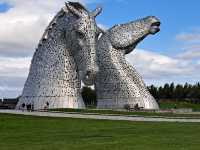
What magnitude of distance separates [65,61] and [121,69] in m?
5.05

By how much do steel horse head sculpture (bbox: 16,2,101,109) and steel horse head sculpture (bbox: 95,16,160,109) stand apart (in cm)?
201

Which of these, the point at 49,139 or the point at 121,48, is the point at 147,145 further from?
the point at 121,48

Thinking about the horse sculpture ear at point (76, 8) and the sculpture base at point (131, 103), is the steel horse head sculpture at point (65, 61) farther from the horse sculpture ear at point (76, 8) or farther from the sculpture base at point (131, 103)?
the sculpture base at point (131, 103)

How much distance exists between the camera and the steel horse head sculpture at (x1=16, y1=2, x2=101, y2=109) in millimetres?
39938

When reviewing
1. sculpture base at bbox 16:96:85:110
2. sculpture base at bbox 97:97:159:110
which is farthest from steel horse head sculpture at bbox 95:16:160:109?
sculpture base at bbox 16:96:85:110

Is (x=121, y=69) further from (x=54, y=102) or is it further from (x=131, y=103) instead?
(x=54, y=102)

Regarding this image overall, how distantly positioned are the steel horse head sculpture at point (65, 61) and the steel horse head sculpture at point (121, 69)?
201 centimetres

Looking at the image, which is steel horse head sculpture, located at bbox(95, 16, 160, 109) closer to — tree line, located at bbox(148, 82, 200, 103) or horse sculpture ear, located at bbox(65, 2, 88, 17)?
horse sculpture ear, located at bbox(65, 2, 88, 17)

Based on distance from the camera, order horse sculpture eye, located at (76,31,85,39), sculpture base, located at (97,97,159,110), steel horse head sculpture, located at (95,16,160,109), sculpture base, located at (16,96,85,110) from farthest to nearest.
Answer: steel horse head sculpture, located at (95,16,160,109) < sculpture base, located at (97,97,159,110) < sculpture base, located at (16,96,85,110) < horse sculpture eye, located at (76,31,85,39)

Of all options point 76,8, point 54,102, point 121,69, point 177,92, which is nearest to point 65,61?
point 54,102

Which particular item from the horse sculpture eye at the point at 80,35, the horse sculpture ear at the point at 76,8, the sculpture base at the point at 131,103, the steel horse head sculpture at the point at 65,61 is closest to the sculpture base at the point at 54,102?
the steel horse head sculpture at the point at 65,61

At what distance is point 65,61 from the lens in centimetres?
4081

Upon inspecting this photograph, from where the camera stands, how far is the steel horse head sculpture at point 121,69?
1642 inches

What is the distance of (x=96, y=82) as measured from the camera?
43281 mm
